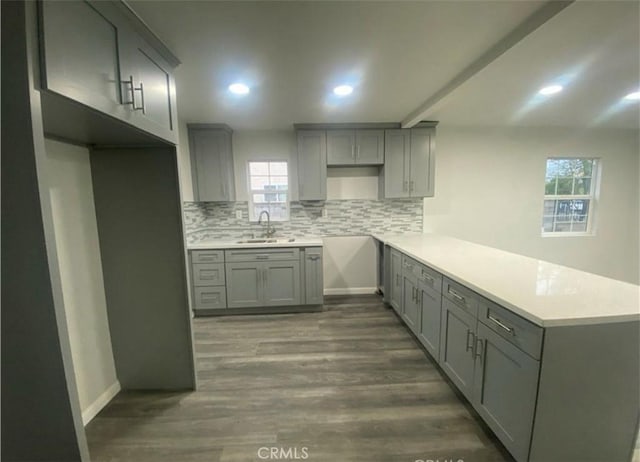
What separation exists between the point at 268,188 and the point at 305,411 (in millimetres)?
2867

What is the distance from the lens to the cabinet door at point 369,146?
12.0ft

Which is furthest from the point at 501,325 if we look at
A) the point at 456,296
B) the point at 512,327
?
the point at 456,296

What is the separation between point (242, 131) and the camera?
12.5ft

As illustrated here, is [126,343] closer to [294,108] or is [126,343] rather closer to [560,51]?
[294,108]

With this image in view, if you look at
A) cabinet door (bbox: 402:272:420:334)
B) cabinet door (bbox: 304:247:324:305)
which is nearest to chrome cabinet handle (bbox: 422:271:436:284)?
cabinet door (bbox: 402:272:420:334)

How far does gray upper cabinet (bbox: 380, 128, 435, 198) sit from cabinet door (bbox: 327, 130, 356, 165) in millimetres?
455

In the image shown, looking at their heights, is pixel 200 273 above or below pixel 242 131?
below

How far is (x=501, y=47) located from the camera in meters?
1.78

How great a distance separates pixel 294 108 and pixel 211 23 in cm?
147

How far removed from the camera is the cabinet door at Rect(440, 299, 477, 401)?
1756 mm

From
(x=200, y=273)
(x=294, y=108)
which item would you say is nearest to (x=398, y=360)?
(x=200, y=273)

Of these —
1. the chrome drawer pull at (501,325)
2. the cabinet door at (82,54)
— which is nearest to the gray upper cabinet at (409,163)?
the chrome drawer pull at (501,325)

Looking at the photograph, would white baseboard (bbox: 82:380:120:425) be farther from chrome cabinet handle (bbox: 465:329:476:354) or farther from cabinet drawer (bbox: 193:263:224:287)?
chrome cabinet handle (bbox: 465:329:476:354)

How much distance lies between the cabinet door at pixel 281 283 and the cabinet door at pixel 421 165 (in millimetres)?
1919
